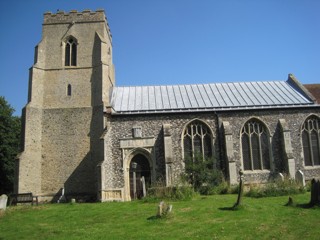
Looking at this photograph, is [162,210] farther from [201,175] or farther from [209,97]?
[209,97]

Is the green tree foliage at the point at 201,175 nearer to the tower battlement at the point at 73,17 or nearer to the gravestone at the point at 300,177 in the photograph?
the gravestone at the point at 300,177

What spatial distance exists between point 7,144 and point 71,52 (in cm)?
1520

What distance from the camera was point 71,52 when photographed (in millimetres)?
26422

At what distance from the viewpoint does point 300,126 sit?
953 inches

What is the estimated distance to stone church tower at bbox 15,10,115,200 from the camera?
2323cm

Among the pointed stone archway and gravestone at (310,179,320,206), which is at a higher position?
the pointed stone archway

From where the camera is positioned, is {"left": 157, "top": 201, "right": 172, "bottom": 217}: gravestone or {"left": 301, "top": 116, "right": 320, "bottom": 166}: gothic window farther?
{"left": 301, "top": 116, "right": 320, "bottom": 166}: gothic window

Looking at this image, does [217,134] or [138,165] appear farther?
[217,134]

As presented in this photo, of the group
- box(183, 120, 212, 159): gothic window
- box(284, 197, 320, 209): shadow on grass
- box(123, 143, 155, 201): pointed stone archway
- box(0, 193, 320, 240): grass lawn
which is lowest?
box(0, 193, 320, 240): grass lawn

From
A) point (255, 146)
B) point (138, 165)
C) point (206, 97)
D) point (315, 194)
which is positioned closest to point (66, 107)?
point (138, 165)

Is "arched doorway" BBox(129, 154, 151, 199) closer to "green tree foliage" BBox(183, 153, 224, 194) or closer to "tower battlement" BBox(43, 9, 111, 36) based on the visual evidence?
"green tree foliage" BBox(183, 153, 224, 194)

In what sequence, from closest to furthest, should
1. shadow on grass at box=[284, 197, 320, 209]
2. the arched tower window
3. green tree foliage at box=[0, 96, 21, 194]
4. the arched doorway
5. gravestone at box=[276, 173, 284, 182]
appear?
1. shadow on grass at box=[284, 197, 320, 209]
2. gravestone at box=[276, 173, 284, 182]
3. the arched doorway
4. the arched tower window
5. green tree foliage at box=[0, 96, 21, 194]

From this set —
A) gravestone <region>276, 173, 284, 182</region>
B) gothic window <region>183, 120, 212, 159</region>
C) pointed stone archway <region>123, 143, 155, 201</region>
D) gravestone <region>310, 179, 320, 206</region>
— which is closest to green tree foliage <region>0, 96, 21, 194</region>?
pointed stone archway <region>123, 143, 155, 201</region>

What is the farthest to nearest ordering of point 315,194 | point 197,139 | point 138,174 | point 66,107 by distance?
point 66,107 < point 197,139 < point 138,174 < point 315,194
